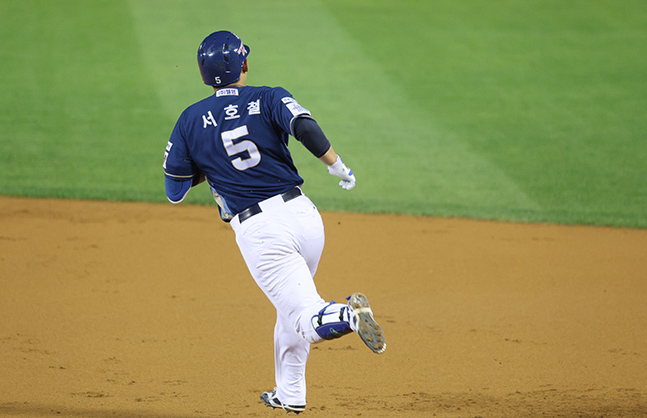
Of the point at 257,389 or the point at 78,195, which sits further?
the point at 78,195

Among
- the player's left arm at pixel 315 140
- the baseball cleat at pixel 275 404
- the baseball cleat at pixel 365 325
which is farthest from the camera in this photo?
the baseball cleat at pixel 275 404

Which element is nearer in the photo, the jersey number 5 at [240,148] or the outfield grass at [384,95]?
the jersey number 5 at [240,148]

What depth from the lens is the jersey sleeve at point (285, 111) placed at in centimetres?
373

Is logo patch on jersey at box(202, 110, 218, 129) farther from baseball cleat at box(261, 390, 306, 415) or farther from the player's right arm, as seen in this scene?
baseball cleat at box(261, 390, 306, 415)

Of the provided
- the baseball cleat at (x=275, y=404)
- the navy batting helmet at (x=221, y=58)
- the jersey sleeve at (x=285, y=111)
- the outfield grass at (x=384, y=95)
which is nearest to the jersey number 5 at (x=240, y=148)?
the jersey sleeve at (x=285, y=111)

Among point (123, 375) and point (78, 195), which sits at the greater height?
point (123, 375)

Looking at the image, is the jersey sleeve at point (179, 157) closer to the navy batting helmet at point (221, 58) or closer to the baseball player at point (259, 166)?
the baseball player at point (259, 166)

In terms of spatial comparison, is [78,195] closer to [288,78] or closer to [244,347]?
[244,347]

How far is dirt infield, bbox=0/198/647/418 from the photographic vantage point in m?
4.78

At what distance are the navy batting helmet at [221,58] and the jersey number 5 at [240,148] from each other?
35 centimetres

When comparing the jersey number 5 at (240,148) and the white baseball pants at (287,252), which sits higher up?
the jersey number 5 at (240,148)

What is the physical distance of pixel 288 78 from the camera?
511 inches

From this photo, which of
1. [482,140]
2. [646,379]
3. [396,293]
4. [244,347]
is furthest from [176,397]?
[482,140]

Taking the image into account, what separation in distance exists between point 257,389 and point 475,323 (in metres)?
2.04
